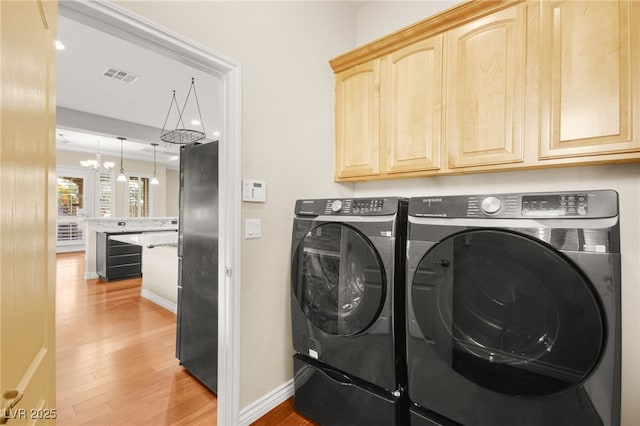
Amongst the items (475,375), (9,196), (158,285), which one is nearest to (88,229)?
(158,285)

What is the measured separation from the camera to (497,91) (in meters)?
1.52

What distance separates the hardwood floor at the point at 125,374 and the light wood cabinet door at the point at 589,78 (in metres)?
2.04

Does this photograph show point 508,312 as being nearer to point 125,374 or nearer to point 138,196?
point 125,374

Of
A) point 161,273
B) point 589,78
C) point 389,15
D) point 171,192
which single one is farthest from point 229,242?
point 171,192

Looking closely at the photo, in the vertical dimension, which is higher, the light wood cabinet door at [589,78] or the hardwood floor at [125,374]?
the light wood cabinet door at [589,78]

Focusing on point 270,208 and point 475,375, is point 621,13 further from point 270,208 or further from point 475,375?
point 270,208

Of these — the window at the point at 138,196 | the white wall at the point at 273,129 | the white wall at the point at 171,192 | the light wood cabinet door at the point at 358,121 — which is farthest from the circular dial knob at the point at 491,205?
the white wall at the point at 171,192

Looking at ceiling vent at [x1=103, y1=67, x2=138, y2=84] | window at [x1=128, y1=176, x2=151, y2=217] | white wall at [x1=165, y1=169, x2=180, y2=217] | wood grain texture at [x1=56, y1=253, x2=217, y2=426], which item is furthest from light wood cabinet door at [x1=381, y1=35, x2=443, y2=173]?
white wall at [x1=165, y1=169, x2=180, y2=217]

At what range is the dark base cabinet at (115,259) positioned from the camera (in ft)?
16.5

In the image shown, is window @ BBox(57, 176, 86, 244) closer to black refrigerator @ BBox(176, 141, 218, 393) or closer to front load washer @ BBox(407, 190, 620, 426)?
black refrigerator @ BBox(176, 141, 218, 393)

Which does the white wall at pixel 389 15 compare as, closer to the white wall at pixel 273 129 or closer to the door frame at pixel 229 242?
the white wall at pixel 273 129

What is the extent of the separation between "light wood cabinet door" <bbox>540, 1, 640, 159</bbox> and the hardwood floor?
6.68ft

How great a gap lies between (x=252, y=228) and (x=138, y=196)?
9.42 m

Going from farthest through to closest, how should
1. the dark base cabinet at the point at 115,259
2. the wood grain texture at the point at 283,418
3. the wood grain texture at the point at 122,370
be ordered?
1. the dark base cabinet at the point at 115,259
2. the wood grain texture at the point at 122,370
3. the wood grain texture at the point at 283,418
